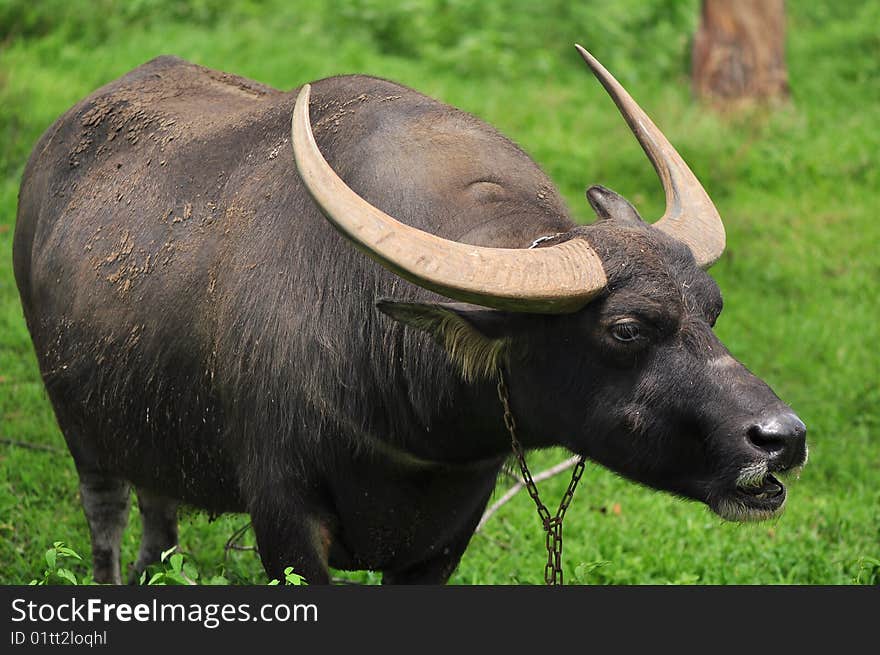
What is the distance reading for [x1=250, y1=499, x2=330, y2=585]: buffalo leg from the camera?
4.02 metres

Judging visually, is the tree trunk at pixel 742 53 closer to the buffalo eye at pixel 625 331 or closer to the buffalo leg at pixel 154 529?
the buffalo leg at pixel 154 529

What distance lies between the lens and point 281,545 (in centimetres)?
404

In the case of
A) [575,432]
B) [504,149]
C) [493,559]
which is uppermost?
[504,149]

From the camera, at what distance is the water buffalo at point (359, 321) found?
3391 mm

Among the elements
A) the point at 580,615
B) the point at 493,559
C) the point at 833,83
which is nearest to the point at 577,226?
the point at 580,615

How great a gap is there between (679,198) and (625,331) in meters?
0.87

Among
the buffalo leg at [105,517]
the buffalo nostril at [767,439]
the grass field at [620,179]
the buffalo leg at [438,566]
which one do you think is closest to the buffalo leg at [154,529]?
the buffalo leg at [105,517]

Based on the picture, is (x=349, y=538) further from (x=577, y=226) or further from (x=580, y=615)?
(x=577, y=226)

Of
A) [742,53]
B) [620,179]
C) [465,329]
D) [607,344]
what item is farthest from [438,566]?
[742,53]

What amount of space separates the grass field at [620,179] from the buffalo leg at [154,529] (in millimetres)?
197

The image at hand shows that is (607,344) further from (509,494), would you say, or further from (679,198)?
(509,494)

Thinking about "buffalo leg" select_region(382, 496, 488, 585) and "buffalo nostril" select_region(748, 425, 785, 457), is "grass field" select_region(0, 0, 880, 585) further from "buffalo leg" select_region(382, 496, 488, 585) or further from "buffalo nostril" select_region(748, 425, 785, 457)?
"buffalo nostril" select_region(748, 425, 785, 457)

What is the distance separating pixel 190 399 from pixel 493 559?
1.92 metres

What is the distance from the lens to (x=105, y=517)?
5238 millimetres
